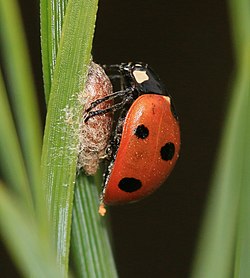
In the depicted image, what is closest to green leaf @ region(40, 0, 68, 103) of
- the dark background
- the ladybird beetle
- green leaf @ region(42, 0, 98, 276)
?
green leaf @ region(42, 0, 98, 276)

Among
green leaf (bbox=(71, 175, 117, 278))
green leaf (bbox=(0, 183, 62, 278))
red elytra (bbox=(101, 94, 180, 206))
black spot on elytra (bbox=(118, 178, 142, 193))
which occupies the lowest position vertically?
green leaf (bbox=(0, 183, 62, 278))

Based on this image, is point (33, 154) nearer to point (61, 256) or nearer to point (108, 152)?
point (61, 256)

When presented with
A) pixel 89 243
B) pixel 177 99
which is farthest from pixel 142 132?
pixel 177 99

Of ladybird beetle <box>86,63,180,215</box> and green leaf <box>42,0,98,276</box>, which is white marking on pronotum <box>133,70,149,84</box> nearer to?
ladybird beetle <box>86,63,180,215</box>

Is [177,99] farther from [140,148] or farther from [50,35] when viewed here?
[50,35]

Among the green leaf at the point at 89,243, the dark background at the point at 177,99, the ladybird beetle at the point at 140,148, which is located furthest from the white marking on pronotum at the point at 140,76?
the dark background at the point at 177,99

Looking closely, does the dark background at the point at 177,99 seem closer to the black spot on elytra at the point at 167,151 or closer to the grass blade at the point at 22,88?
the black spot on elytra at the point at 167,151

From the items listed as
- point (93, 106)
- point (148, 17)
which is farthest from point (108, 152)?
point (148, 17)
